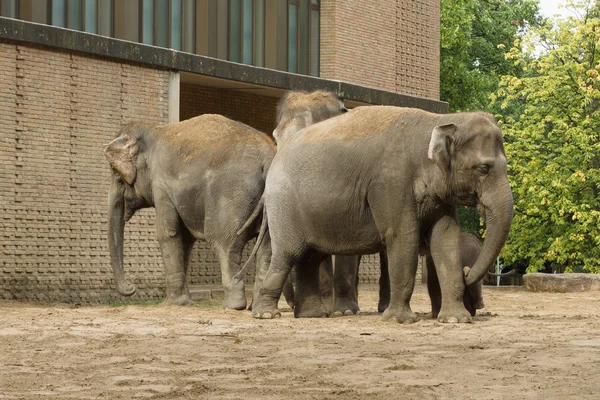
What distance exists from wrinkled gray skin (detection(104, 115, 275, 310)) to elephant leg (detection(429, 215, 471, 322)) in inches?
123

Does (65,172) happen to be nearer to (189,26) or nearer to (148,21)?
(148,21)

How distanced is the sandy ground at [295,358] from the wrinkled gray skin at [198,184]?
1754 mm

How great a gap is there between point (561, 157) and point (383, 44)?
8.37 metres

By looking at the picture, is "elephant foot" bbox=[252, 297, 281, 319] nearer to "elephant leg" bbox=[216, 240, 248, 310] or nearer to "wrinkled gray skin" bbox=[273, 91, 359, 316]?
"wrinkled gray skin" bbox=[273, 91, 359, 316]

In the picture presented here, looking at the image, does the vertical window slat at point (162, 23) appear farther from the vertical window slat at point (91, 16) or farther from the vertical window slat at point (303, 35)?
the vertical window slat at point (303, 35)

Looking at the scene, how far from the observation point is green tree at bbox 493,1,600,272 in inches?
1571

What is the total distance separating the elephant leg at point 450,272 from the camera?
1455 cm

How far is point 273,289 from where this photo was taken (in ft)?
52.5

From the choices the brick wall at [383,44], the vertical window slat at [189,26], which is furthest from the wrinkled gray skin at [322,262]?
the brick wall at [383,44]

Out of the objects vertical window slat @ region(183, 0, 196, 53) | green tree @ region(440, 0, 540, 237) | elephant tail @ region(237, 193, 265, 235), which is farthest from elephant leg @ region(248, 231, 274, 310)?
green tree @ region(440, 0, 540, 237)

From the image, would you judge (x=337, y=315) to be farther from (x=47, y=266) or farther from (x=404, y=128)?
(x=47, y=266)

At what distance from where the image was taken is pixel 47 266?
22953 millimetres

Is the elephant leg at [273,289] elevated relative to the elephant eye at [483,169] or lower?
lower

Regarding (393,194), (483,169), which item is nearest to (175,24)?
(393,194)
